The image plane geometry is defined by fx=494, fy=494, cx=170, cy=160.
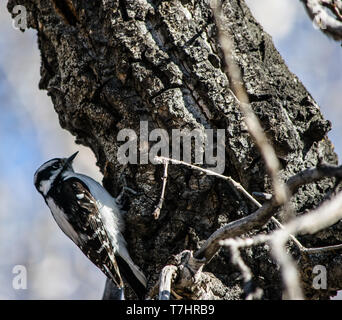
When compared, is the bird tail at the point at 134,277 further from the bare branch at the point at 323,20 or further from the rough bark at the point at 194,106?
the bare branch at the point at 323,20

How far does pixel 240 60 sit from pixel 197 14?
32 cm

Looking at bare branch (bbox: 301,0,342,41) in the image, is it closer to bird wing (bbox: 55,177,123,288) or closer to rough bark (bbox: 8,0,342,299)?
rough bark (bbox: 8,0,342,299)

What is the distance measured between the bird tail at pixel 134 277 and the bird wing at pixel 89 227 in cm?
20

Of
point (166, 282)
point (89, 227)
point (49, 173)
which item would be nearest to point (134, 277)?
point (89, 227)

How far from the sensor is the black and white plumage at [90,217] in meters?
2.98

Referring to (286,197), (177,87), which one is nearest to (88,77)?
(177,87)

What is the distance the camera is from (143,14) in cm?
246

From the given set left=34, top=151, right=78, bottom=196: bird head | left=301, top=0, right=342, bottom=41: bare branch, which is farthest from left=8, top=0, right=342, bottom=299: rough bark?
left=34, top=151, right=78, bottom=196: bird head

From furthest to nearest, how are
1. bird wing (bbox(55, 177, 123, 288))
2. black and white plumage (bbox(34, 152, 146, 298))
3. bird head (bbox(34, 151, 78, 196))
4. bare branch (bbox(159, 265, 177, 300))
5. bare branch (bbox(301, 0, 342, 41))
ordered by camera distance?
bird head (bbox(34, 151, 78, 196))
bird wing (bbox(55, 177, 123, 288))
black and white plumage (bbox(34, 152, 146, 298))
bare branch (bbox(159, 265, 177, 300))
bare branch (bbox(301, 0, 342, 41))

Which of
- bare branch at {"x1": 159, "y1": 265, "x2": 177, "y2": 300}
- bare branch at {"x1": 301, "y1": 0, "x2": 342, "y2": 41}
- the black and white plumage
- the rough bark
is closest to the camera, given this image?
bare branch at {"x1": 301, "y1": 0, "x2": 342, "y2": 41}

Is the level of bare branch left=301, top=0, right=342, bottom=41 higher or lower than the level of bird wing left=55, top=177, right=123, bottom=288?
higher

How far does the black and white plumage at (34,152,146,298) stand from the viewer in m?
2.98

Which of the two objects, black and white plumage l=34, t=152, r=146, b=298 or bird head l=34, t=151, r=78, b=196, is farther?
bird head l=34, t=151, r=78, b=196

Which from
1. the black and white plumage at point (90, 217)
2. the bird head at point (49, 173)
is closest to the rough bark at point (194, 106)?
the black and white plumage at point (90, 217)
